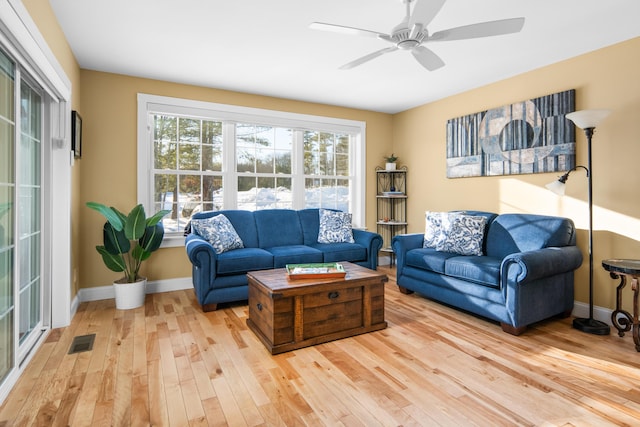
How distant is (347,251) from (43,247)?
9.84 ft

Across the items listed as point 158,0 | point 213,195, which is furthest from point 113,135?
point 158,0

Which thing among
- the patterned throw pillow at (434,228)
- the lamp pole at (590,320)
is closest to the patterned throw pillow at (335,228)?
the patterned throw pillow at (434,228)

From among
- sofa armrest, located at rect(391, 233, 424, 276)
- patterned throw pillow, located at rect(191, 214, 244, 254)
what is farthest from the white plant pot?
sofa armrest, located at rect(391, 233, 424, 276)

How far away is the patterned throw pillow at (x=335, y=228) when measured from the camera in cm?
458

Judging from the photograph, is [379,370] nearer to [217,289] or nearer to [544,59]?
[217,289]

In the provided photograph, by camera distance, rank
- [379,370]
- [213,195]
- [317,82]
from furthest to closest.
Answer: [213,195] < [317,82] < [379,370]

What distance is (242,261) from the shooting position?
143 inches

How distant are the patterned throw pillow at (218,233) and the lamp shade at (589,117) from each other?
3.49 m

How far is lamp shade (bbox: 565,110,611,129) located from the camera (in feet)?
9.52

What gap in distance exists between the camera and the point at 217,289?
350 centimetres

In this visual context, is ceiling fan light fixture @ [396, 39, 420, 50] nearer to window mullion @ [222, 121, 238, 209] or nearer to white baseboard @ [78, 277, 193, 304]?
window mullion @ [222, 121, 238, 209]

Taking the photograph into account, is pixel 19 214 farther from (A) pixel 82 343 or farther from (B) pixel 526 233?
(B) pixel 526 233

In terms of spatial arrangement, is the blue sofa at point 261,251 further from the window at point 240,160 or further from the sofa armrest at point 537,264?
the sofa armrest at point 537,264

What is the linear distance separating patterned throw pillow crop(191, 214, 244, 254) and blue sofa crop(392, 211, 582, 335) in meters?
1.93
